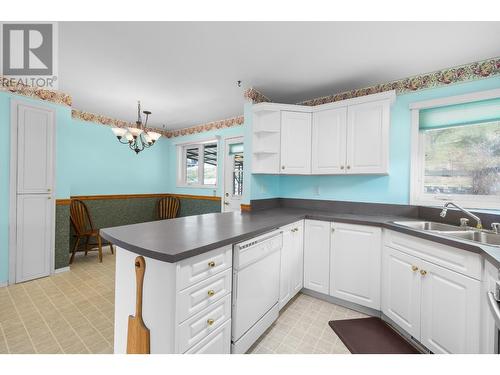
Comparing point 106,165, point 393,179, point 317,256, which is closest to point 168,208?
point 106,165

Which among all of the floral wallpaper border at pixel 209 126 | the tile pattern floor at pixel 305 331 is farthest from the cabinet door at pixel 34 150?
the tile pattern floor at pixel 305 331

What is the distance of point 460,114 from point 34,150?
4610 millimetres

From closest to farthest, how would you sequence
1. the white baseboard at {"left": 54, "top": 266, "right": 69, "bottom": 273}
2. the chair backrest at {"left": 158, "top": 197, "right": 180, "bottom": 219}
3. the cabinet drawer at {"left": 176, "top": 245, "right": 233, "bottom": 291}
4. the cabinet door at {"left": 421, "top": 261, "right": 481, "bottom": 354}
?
the cabinet drawer at {"left": 176, "top": 245, "right": 233, "bottom": 291}, the cabinet door at {"left": 421, "top": 261, "right": 481, "bottom": 354}, the white baseboard at {"left": 54, "top": 266, "right": 69, "bottom": 273}, the chair backrest at {"left": 158, "top": 197, "right": 180, "bottom": 219}

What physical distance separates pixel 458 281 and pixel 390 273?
51 centimetres

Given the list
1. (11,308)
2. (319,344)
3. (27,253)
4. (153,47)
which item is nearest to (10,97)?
(27,253)

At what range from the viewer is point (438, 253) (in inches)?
58.0

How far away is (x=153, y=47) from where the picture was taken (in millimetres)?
1790

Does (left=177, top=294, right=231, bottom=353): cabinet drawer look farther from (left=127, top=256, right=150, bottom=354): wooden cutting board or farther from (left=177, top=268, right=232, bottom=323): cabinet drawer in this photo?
(left=127, top=256, right=150, bottom=354): wooden cutting board

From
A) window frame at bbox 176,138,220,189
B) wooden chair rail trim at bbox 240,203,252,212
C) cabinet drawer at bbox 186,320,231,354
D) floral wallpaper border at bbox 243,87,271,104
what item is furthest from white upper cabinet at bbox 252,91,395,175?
window frame at bbox 176,138,220,189

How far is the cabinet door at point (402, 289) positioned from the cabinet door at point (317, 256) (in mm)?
496

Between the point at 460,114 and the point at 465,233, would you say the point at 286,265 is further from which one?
the point at 460,114

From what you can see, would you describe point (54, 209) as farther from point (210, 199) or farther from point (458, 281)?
point (458, 281)

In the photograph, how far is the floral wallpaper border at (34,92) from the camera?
2.40 meters

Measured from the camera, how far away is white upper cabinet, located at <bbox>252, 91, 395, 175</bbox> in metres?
2.26
